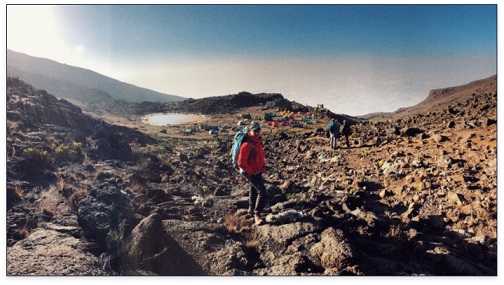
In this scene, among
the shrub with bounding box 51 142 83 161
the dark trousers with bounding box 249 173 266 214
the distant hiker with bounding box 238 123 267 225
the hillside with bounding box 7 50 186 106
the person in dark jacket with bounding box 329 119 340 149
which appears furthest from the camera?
the person in dark jacket with bounding box 329 119 340 149

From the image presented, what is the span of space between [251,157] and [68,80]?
974 centimetres

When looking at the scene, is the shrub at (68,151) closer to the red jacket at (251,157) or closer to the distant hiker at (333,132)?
the red jacket at (251,157)

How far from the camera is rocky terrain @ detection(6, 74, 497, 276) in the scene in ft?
12.8

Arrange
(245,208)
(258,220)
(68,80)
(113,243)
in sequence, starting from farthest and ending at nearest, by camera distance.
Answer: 1. (68,80)
2. (245,208)
3. (258,220)
4. (113,243)

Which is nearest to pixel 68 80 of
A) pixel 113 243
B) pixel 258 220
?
pixel 113 243

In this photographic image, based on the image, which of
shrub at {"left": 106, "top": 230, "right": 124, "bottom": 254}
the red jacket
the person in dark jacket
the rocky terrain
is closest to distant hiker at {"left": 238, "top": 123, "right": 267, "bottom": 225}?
the red jacket

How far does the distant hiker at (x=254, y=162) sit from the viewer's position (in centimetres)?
426

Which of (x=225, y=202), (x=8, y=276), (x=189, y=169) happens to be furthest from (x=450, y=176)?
(x=8, y=276)

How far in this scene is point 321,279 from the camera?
3.77 m

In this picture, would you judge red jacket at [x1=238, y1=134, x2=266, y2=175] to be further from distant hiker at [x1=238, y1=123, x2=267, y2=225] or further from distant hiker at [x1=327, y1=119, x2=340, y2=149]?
distant hiker at [x1=327, y1=119, x2=340, y2=149]

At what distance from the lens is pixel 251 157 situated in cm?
433

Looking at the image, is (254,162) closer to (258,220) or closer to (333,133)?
(258,220)

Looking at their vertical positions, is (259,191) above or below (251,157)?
below

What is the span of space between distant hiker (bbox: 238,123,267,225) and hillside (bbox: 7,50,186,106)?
4.53m
